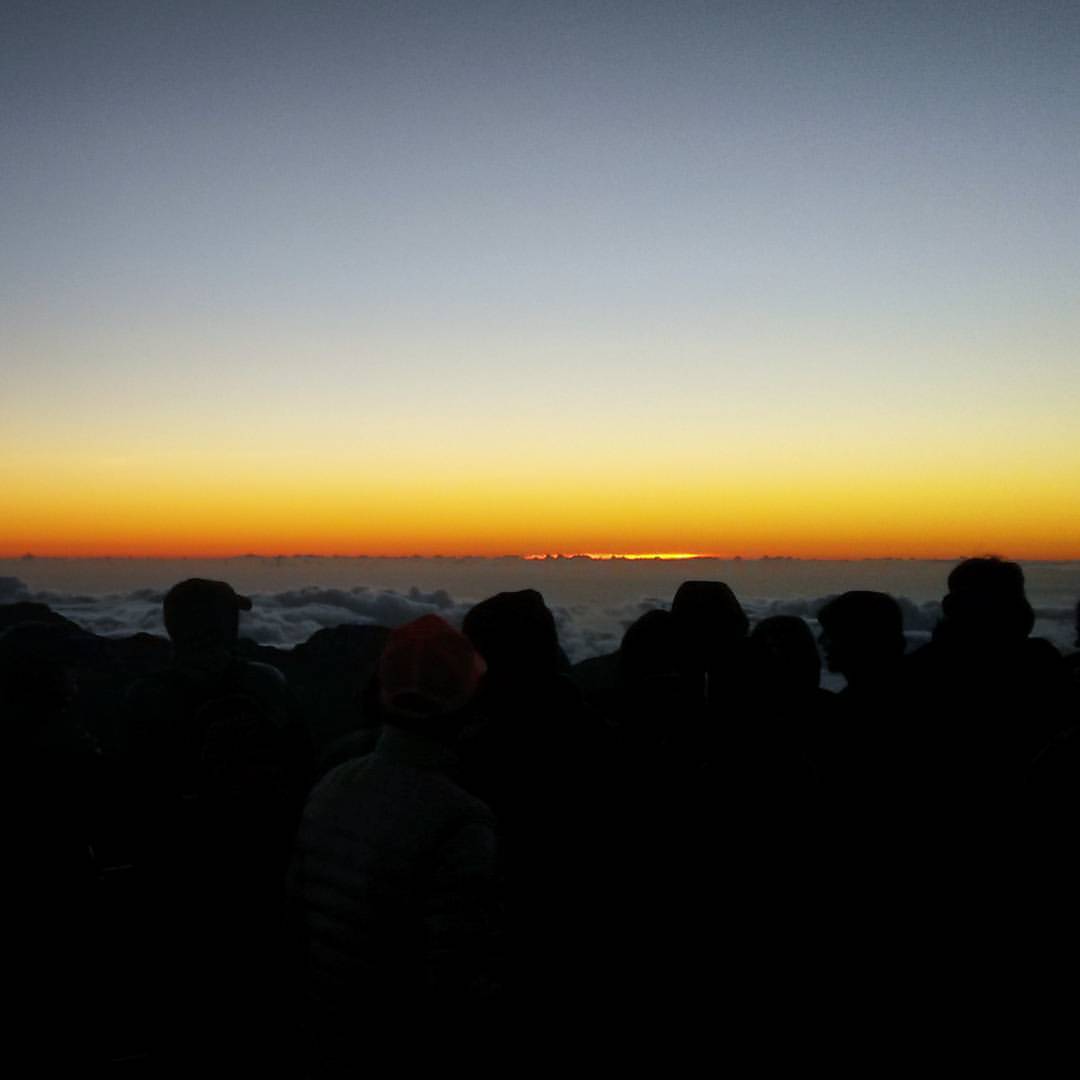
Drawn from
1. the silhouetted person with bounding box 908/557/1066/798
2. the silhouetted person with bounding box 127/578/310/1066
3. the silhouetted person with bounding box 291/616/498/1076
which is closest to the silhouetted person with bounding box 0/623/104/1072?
the silhouetted person with bounding box 127/578/310/1066

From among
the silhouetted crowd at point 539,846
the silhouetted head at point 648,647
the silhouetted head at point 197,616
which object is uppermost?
the silhouetted head at point 197,616

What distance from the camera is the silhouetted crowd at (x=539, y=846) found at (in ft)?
10.3

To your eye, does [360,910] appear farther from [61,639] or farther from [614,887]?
[61,639]

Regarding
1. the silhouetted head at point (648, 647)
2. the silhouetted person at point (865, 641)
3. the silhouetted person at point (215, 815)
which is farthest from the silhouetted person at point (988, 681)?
the silhouetted person at point (215, 815)

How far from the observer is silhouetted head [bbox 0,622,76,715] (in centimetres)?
408

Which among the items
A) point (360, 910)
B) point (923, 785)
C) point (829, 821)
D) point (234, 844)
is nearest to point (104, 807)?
point (234, 844)

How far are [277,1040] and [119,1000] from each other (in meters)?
0.77

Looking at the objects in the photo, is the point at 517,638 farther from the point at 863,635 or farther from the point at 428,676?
the point at 863,635

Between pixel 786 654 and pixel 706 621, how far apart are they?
22.5 inches

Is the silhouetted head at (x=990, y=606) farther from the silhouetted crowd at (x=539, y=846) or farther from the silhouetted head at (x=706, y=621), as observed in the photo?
the silhouetted head at (x=706, y=621)

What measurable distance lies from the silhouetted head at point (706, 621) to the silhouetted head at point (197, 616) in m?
2.20

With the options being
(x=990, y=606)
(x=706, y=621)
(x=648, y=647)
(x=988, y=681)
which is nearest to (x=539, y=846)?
(x=648, y=647)

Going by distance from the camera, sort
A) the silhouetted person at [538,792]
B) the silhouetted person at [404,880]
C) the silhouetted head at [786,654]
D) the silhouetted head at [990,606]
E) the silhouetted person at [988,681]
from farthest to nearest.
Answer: the silhouetted head at [990,606] < the silhouetted head at [786,654] < the silhouetted person at [988,681] < the silhouetted person at [538,792] < the silhouetted person at [404,880]

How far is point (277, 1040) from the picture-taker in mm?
4559
